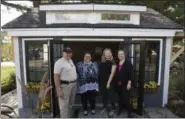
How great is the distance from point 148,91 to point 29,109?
3.24m

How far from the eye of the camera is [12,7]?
36.5 feet

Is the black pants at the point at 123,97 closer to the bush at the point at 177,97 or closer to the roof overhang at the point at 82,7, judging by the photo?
the bush at the point at 177,97

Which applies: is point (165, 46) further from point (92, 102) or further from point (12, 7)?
point (12, 7)

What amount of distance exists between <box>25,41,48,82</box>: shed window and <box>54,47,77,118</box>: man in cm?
174

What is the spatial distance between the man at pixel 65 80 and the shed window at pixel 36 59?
1.74 meters

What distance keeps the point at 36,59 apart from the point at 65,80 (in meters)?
1.89

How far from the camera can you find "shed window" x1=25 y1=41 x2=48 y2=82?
21.0 feet

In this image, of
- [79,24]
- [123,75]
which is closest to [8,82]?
[79,24]

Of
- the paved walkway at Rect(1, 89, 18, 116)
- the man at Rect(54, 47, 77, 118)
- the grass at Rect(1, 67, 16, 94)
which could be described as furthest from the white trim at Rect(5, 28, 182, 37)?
the grass at Rect(1, 67, 16, 94)

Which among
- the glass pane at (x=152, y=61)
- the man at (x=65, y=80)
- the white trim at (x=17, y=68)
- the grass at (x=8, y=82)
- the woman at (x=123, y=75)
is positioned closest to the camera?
the man at (x=65, y=80)

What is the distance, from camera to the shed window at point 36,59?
6.41 meters

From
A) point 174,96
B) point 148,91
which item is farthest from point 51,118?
point 174,96

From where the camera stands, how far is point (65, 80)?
494cm

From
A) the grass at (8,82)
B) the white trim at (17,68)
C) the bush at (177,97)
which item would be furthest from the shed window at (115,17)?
the grass at (8,82)
